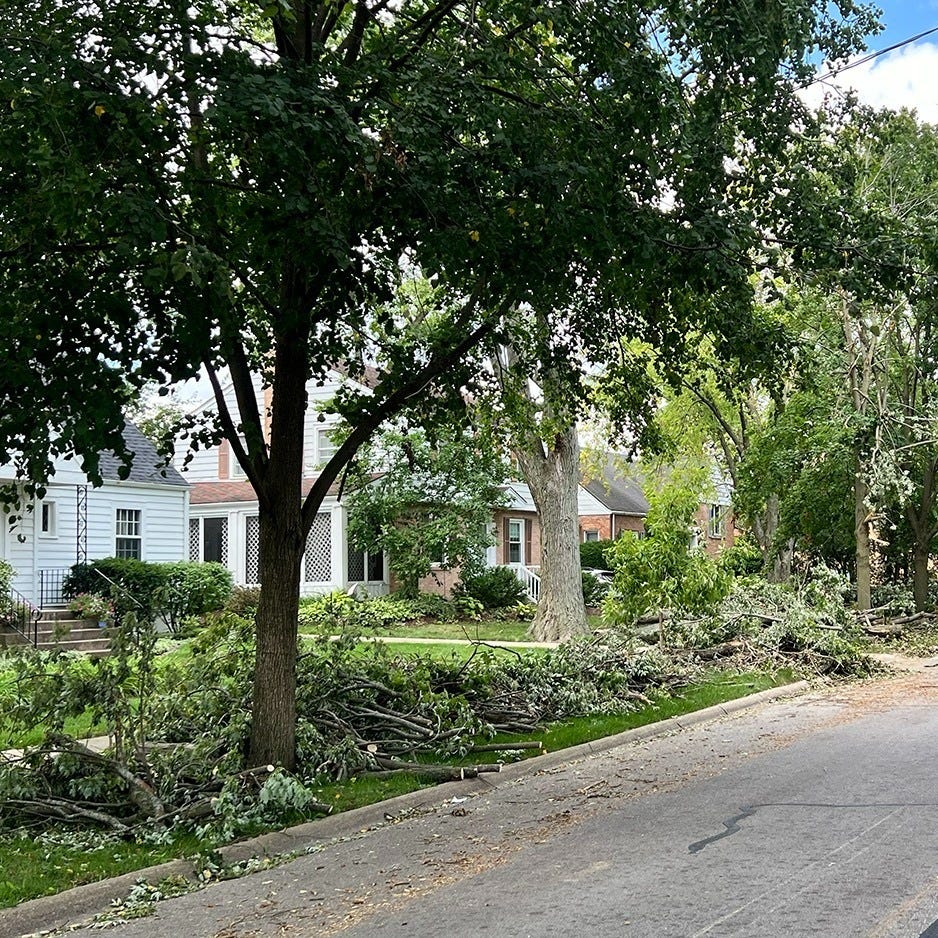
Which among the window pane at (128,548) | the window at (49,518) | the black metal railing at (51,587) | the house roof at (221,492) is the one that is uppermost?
the house roof at (221,492)

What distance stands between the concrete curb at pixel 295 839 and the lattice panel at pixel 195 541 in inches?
1076

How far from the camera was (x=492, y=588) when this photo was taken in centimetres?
3209

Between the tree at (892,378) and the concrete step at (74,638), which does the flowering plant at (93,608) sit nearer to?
the concrete step at (74,638)

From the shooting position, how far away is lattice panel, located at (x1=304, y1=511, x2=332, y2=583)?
35.0 metres

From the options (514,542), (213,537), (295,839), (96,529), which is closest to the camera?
(295,839)

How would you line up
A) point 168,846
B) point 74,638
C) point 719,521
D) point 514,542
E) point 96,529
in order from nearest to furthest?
point 168,846, point 74,638, point 96,529, point 514,542, point 719,521

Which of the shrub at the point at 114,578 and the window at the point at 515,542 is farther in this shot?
the window at the point at 515,542

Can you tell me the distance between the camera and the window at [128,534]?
28328 mm

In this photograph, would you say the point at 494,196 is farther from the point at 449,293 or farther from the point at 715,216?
the point at 449,293

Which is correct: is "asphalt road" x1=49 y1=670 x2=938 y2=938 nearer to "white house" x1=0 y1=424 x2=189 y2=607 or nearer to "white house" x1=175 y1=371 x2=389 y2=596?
"white house" x1=0 y1=424 x2=189 y2=607

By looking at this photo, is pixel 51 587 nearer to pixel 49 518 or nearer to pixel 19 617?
pixel 49 518

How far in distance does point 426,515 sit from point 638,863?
2648 centimetres

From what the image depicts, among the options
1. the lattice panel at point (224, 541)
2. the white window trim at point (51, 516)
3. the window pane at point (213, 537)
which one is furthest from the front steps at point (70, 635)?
the window pane at point (213, 537)

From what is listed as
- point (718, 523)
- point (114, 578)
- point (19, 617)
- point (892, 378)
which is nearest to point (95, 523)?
point (114, 578)
